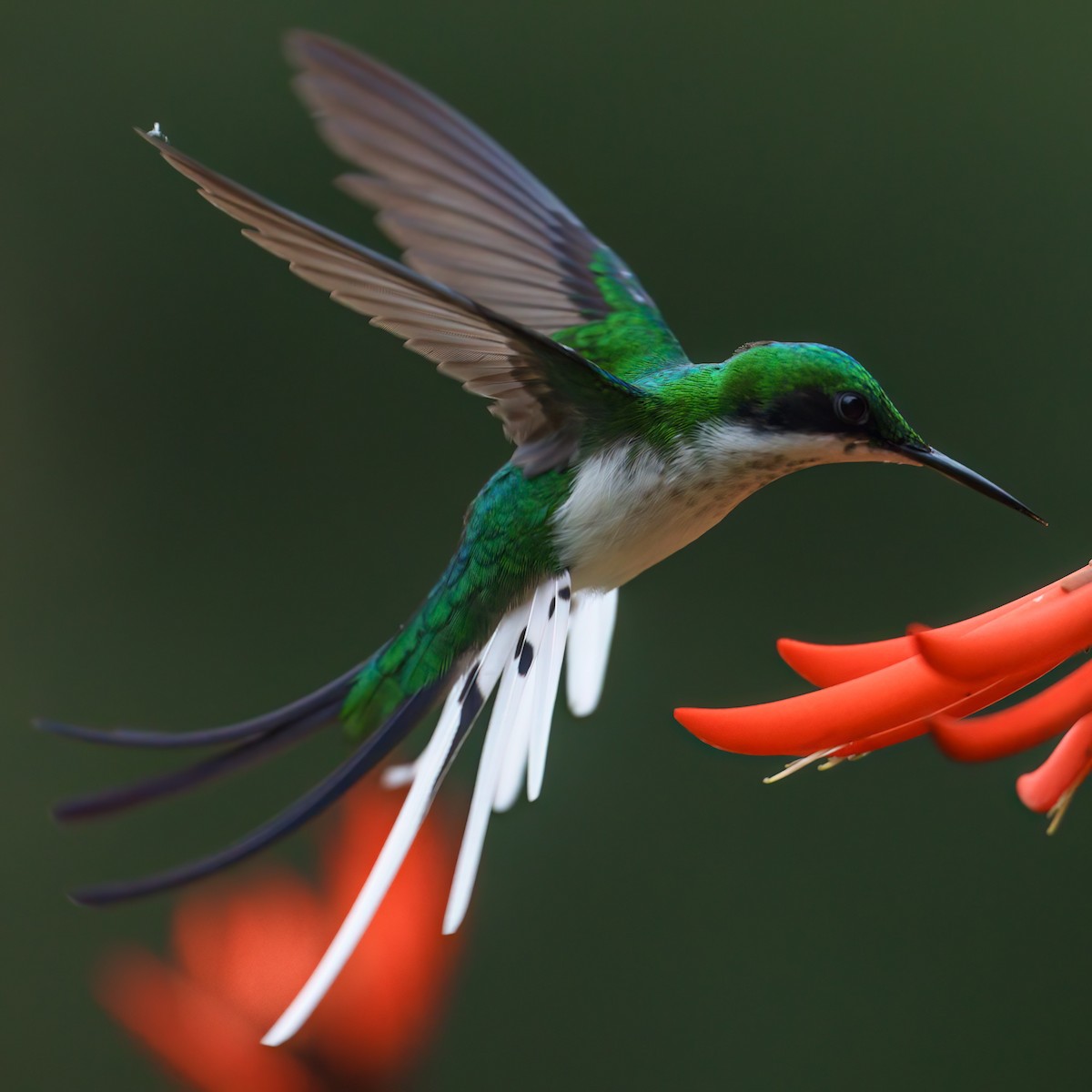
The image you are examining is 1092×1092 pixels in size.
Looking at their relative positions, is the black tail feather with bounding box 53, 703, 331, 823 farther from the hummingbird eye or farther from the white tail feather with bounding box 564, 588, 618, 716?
the hummingbird eye

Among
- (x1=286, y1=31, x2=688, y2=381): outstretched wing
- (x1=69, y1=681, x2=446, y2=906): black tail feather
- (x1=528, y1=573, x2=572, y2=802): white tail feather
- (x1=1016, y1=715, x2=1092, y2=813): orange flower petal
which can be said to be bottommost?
(x1=1016, y1=715, x2=1092, y2=813): orange flower petal

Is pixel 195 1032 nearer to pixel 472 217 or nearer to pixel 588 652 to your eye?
pixel 588 652

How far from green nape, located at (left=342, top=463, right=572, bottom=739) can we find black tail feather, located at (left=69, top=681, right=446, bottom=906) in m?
0.02

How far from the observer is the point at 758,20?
2.04 m

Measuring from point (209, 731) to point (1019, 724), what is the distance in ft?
1.27

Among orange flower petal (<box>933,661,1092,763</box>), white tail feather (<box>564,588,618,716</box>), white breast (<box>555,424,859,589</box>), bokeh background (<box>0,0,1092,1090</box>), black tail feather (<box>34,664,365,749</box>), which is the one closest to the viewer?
orange flower petal (<box>933,661,1092,763</box>)

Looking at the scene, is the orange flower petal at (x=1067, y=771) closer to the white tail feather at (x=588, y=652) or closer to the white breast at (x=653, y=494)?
the white breast at (x=653, y=494)

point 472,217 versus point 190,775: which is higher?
point 472,217

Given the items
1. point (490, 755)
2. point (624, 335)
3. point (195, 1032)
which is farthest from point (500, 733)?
point (624, 335)

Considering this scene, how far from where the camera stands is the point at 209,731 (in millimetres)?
698

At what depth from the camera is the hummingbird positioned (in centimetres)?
63

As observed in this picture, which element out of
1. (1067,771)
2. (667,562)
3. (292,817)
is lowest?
(667,562)

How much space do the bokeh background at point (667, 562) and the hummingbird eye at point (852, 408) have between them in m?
0.95

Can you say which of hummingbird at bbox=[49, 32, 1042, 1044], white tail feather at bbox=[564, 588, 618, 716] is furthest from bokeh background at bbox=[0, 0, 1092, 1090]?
hummingbird at bbox=[49, 32, 1042, 1044]
